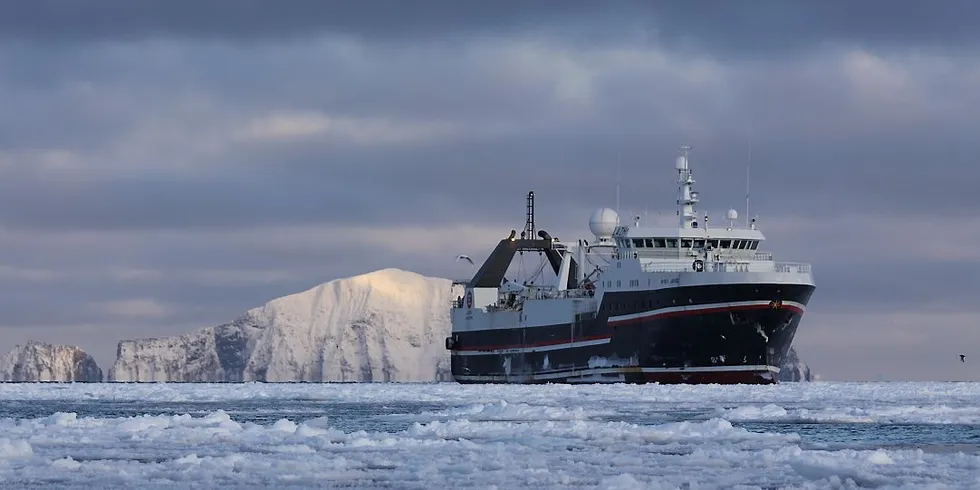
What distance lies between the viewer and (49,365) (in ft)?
550

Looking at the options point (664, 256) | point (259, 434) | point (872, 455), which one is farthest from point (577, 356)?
point (872, 455)

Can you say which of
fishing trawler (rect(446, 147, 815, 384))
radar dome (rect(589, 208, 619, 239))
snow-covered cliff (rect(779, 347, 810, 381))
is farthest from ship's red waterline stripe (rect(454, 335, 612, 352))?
snow-covered cliff (rect(779, 347, 810, 381))

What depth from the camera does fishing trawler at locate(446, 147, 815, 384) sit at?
6034 centimetres

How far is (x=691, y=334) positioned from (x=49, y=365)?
121 m

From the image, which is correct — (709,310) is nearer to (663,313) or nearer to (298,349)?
(663,313)

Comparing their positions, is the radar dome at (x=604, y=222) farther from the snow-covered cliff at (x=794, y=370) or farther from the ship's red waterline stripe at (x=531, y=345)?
the snow-covered cliff at (x=794, y=370)

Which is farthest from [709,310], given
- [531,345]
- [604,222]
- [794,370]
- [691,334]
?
[794,370]

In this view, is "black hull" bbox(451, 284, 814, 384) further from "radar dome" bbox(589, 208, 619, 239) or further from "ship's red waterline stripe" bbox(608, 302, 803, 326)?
"radar dome" bbox(589, 208, 619, 239)

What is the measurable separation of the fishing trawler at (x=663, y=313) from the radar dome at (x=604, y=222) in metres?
0.05

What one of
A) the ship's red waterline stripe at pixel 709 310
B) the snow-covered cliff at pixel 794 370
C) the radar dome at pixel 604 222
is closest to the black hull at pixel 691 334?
the ship's red waterline stripe at pixel 709 310

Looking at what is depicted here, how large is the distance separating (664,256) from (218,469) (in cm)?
4456

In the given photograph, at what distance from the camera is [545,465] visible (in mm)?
23844

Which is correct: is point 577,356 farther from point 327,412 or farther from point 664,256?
point 327,412

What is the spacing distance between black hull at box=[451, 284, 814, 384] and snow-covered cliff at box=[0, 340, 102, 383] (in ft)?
361
